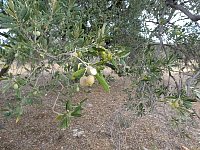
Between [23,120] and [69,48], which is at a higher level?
[69,48]

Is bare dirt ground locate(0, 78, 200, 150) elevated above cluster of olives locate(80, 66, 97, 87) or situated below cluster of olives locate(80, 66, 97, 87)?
below

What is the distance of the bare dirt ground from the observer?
15.4 ft

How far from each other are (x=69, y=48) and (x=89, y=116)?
13.8ft

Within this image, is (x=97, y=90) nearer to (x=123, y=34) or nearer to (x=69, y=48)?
(x=123, y=34)

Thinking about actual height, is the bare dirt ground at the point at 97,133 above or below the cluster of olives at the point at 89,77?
below

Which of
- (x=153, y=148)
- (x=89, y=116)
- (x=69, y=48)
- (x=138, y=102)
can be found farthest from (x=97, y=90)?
(x=69, y=48)

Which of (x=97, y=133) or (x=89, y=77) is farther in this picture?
(x=97, y=133)

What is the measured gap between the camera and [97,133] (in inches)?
204

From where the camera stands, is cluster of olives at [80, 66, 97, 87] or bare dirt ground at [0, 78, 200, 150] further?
bare dirt ground at [0, 78, 200, 150]

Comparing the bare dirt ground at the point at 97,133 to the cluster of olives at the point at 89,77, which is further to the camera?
the bare dirt ground at the point at 97,133

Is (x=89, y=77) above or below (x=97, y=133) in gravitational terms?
above

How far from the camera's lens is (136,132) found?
205 inches

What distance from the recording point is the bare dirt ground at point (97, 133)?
185 inches

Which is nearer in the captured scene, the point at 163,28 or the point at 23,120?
the point at 163,28
